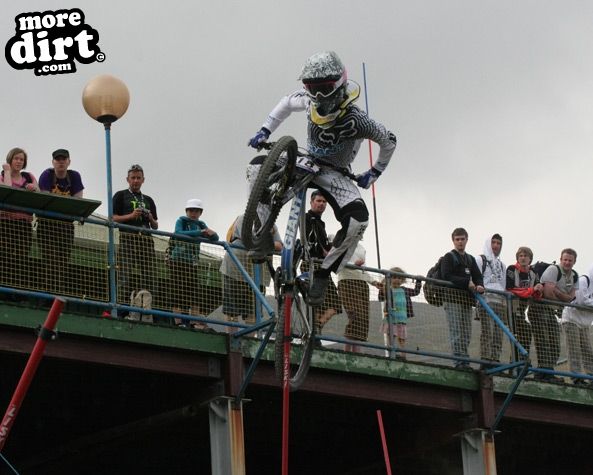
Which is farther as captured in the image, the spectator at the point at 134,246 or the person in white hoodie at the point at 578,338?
the person in white hoodie at the point at 578,338

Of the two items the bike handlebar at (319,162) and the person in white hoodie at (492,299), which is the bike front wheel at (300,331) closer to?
the bike handlebar at (319,162)

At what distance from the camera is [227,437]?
1695 cm

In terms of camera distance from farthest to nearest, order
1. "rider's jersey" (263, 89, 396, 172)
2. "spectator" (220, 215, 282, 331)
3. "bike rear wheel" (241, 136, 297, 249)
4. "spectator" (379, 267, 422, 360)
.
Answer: "spectator" (379, 267, 422, 360)
"spectator" (220, 215, 282, 331)
"rider's jersey" (263, 89, 396, 172)
"bike rear wheel" (241, 136, 297, 249)

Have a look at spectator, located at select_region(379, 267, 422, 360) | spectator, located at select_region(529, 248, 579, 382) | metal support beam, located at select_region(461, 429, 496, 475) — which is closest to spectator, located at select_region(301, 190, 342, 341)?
spectator, located at select_region(379, 267, 422, 360)

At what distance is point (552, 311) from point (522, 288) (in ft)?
1.62

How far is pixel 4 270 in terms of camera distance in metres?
15.2

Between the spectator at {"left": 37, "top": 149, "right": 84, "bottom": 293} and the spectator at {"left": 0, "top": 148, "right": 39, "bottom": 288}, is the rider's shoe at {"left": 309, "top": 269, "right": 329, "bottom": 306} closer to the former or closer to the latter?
the spectator at {"left": 37, "top": 149, "right": 84, "bottom": 293}

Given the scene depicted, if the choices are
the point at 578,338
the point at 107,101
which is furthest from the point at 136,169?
the point at 578,338

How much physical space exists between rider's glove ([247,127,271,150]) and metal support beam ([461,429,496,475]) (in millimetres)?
6681

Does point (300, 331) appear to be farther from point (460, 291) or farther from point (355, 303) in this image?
point (460, 291)

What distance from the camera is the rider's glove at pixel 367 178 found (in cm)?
1417

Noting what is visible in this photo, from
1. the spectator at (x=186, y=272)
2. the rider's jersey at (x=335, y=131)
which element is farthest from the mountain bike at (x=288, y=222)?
the spectator at (x=186, y=272)

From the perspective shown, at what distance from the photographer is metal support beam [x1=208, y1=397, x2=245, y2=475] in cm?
1681

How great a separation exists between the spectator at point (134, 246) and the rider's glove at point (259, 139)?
272cm
